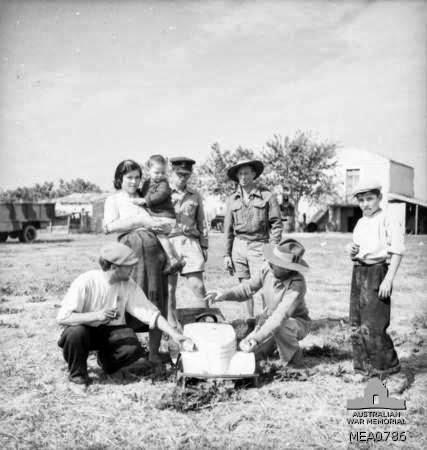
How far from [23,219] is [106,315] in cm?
1973

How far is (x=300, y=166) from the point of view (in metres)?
32.9

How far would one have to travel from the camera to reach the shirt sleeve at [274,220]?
199 inches

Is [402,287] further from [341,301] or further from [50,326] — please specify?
[50,326]

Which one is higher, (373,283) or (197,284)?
(373,283)

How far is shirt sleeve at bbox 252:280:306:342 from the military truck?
19.5 meters

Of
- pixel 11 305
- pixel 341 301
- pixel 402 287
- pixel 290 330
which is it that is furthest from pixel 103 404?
pixel 402 287

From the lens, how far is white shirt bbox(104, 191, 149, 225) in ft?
13.4

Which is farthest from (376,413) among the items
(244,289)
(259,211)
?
(259,211)

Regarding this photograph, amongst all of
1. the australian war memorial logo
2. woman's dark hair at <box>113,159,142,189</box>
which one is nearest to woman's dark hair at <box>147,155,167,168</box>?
woman's dark hair at <box>113,159,142,189</box>

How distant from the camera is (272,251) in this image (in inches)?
161

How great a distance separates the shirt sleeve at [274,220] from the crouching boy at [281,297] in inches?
34.4

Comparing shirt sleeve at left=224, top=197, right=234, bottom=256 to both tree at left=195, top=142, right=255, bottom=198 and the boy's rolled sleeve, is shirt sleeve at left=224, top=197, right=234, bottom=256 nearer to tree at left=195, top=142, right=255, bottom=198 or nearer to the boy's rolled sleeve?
the boy's rolled sleeve

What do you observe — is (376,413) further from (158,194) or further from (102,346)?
(158,194)

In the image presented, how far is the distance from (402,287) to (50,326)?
6612mm
